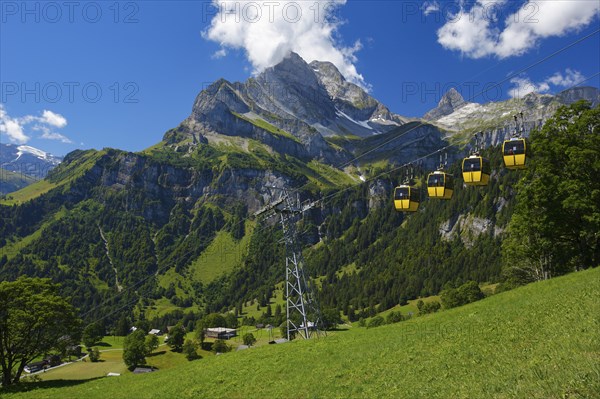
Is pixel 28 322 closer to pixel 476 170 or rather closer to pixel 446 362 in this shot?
pixel 446 362

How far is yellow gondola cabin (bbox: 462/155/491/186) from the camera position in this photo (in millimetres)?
33531

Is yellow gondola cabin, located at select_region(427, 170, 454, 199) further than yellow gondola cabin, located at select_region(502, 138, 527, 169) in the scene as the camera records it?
Yes

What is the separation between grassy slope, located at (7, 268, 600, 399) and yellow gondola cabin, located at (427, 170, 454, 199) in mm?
9337

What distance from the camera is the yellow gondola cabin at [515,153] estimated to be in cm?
3161

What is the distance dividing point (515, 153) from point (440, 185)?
241 inches

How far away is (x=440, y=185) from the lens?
35.4 metres

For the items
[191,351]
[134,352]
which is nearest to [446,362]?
[134,352]

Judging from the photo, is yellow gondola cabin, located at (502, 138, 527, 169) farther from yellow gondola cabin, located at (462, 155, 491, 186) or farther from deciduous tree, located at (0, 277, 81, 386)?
deciduous tree, located at (0, 277, 81, 386)

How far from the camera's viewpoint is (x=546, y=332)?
17.2 meters

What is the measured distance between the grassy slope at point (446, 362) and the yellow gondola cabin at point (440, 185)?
934cm

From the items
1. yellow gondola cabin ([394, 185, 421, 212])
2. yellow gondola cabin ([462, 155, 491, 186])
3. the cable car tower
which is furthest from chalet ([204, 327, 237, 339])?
yellow gondola cabin ([462, 155, 491, 186])

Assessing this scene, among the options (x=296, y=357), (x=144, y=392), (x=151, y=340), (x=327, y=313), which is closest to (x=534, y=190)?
(x=296, y=357)

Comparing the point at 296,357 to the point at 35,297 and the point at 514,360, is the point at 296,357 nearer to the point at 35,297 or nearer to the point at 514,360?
the point at 514,360

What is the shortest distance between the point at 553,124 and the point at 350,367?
110ft
